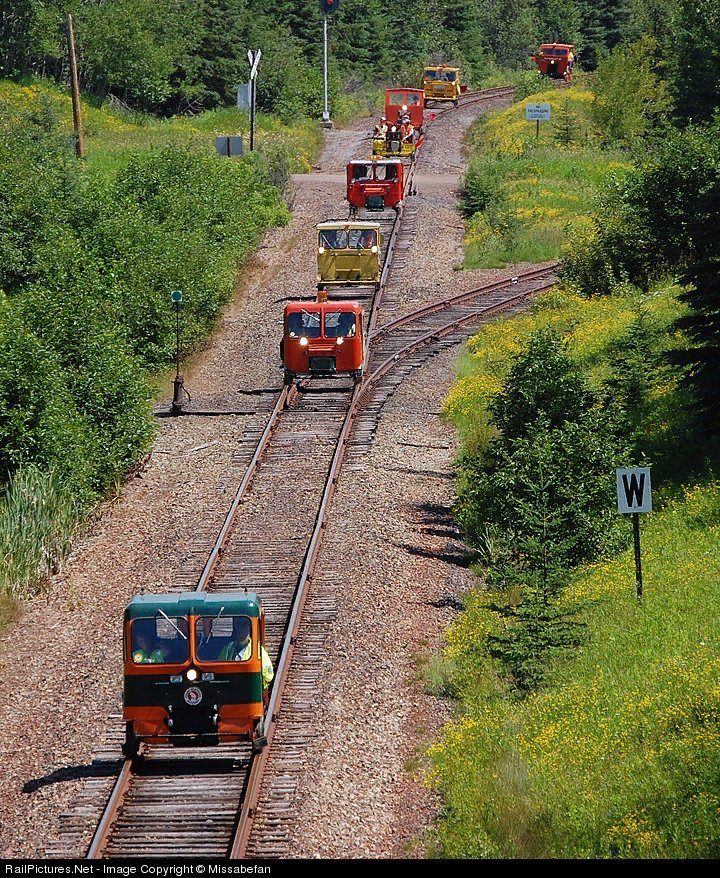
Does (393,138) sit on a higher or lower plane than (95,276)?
higher

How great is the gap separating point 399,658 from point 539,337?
30.1ft

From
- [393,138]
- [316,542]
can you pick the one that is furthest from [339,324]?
[393,138]

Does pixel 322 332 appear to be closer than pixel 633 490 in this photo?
No

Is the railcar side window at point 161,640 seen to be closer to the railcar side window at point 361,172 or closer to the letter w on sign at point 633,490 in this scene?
the letter w on sign at point 633,490

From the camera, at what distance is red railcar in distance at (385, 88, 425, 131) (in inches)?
2457

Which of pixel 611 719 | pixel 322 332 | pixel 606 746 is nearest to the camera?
pixel 606 746

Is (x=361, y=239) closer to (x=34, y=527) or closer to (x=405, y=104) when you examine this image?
(x=34, y=527)

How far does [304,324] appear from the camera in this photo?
3073 centimetres

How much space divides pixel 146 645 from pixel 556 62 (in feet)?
236

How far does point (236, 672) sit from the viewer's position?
1539 cm

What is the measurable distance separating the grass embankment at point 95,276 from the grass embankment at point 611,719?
28.5 feet

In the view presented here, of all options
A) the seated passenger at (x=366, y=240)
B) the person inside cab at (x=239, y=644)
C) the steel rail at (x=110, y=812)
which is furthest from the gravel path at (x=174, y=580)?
the seated passenger at (x=366, y=240)

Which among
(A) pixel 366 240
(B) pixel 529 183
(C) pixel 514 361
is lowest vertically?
(C) pixel 514 361

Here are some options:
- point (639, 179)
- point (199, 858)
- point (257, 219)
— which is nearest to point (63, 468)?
point (199, 858)
